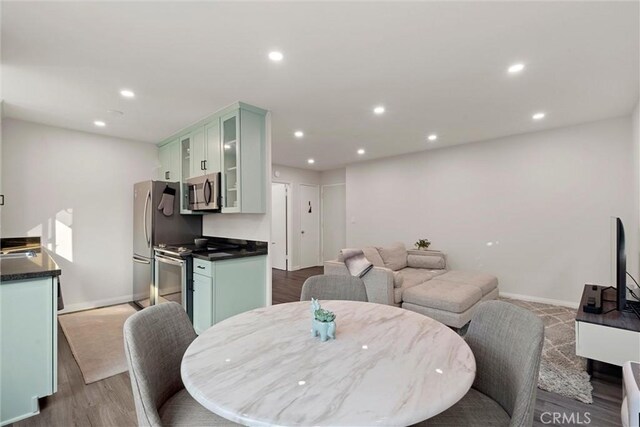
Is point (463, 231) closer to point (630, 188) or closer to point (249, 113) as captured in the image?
point (630, 188)

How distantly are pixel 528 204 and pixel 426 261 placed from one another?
5.60 ft

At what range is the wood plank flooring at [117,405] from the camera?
1.88m

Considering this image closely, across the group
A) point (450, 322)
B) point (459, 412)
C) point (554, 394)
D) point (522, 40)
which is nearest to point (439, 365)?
point (459, 412)

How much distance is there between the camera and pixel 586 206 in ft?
13.0

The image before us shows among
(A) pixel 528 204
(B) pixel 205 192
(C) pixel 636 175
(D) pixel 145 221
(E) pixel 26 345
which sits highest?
(C) pixel 636 175

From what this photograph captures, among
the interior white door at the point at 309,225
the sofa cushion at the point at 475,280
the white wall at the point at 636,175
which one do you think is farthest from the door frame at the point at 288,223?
the white wall at the point at 636,175

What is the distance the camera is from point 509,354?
1.23 m

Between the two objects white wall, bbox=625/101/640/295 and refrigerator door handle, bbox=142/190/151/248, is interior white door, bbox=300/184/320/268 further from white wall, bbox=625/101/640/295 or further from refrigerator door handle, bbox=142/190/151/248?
white wall, bbox=625/101/640/295

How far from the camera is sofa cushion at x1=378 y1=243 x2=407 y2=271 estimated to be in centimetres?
446

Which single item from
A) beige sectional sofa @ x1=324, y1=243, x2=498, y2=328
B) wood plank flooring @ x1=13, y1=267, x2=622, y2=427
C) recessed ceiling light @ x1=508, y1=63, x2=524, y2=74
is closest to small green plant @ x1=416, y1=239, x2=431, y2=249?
beige sectional sofa @ x1=324, y1=243, x2=498, y2=328

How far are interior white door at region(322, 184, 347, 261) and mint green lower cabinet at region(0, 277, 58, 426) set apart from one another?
221 inches

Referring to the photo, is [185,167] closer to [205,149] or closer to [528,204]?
[205,149]

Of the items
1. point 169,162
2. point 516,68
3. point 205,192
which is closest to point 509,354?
point 516,68

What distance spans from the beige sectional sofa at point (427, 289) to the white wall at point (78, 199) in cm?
318
